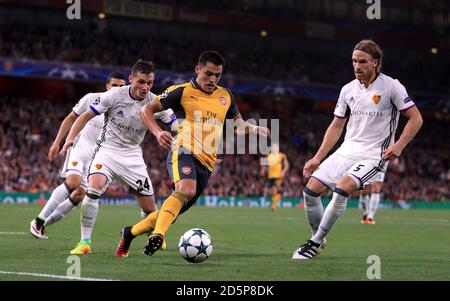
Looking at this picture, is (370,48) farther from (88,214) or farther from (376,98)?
(88,214)

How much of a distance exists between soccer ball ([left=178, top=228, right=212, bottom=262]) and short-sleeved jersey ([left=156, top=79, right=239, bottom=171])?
2.98 ft

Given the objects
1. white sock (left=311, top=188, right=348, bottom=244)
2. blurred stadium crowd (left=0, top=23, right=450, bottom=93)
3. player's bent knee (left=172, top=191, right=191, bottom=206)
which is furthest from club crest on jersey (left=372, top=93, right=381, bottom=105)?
blurred stadium crowd (left=0, top=23, right=450, bottom=93)

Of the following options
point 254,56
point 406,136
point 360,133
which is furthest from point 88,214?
point 254,56

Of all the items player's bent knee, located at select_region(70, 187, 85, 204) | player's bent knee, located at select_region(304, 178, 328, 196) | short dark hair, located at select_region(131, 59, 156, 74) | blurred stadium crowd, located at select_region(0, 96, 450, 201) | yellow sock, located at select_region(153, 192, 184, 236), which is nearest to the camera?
yellow sock, located at select_region(153, 192, 184, 236)

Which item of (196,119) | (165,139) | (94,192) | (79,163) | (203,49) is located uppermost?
(203,49)

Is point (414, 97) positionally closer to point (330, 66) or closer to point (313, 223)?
point (330, 66)

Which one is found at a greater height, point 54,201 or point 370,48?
point 370,48

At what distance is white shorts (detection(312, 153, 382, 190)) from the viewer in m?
10.3

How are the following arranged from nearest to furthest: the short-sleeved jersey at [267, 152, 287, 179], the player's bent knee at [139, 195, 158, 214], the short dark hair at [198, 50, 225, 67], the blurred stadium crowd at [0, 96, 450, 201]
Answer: the short dark hair at [198, 50, 225, 67]
the player's bent knee at [139, 195, 158, 214]
the short-sleeved jersey at [267, 152, 287, 179]
the blurred stadium crowd at [0, 96, 450, 201]

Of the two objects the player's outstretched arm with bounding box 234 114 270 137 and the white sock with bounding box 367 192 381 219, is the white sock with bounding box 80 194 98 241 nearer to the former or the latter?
the player's outstretched arm with bounding box 234 114 270 137

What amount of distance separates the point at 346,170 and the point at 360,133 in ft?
1.56

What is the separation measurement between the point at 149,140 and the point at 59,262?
30489 millimetres

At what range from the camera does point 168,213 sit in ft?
31.3

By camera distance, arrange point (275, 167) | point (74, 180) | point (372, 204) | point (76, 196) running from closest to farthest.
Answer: point (76, 196), point (74, 180), point (372, 204), point (275, 167)
